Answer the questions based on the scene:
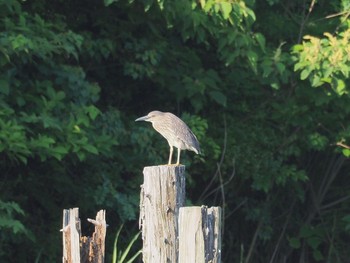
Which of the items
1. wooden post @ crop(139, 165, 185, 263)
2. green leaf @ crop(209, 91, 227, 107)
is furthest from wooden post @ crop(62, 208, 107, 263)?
green leaf @ crop(209, 91, 227, 107)

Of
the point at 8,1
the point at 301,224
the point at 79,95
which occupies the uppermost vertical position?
the point at 8,1

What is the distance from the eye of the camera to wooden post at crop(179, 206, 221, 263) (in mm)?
4176

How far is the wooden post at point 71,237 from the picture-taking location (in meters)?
4.70

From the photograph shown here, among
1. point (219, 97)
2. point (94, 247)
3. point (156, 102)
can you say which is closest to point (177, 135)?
point (94, 247)

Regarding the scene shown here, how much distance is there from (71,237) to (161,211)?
425 mm

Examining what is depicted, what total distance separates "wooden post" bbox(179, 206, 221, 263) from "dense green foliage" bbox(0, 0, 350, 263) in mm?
3880

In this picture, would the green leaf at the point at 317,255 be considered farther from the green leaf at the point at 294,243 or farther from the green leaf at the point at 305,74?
A: the green leaf at the point at 305,74

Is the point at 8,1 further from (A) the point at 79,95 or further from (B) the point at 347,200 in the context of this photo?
(B) the point at 347,200

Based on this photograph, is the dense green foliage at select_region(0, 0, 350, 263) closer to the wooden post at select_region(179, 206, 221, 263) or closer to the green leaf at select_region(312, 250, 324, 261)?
the green leaf at select_region(312, 250, 324, 261)

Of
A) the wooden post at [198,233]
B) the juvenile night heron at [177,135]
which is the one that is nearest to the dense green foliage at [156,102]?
the juvenile night heron at [177,135]

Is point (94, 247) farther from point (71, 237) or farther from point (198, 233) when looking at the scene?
point (198, 233)

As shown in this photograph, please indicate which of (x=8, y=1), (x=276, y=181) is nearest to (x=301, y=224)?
(x=276, y=181)

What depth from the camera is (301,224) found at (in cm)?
1216

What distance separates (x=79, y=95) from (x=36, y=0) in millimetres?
923
